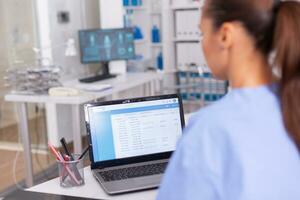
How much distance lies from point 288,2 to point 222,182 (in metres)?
0.40

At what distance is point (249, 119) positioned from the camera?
92 centimetres

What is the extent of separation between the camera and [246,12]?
908 millimetres

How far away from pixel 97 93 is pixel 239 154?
2.51 metres

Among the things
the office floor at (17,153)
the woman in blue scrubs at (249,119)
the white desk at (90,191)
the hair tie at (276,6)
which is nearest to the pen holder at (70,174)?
the white desk at (90,191)

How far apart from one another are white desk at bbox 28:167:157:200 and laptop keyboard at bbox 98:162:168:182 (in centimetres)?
5

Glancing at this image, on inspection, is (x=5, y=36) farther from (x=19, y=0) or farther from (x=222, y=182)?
(x=222, y=182)

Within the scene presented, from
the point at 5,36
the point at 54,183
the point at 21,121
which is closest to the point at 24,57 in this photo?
the point at 5,36

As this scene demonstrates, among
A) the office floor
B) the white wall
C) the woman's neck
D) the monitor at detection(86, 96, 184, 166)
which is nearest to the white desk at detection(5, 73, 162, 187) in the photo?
the office floor

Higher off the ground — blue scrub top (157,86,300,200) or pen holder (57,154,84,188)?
blue scrub top (157,86,300,200)

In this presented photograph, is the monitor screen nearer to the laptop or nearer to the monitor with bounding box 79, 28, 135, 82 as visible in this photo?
the monitor with bounding box 79, 28, 135, 82

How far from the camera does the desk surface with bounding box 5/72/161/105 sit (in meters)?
3.16

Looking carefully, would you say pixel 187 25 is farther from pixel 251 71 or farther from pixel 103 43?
pixel 251 71

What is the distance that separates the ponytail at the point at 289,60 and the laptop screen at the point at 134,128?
2.59 feet

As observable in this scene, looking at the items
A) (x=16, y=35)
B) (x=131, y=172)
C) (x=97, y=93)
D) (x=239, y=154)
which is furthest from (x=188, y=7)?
(x=239, y=154)
